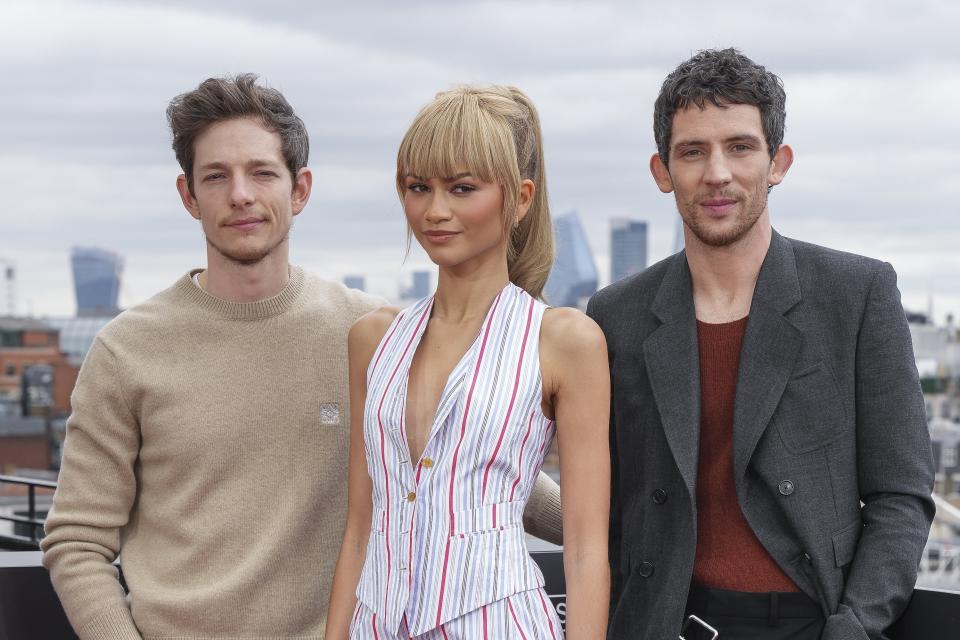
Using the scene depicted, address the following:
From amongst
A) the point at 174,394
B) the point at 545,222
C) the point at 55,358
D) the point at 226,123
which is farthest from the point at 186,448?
the point at 55,358

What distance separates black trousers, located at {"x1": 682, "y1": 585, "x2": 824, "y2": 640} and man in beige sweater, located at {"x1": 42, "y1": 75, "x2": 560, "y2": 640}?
671 millimetres

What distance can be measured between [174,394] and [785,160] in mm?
1923

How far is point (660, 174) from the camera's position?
3432mm

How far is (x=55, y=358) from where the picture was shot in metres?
116

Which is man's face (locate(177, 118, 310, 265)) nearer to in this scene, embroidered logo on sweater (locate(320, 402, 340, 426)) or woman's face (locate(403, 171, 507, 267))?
embroidered logo on sweater (locate(320, 402, 340, 426))

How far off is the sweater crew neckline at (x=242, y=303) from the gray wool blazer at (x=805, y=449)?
1170mm

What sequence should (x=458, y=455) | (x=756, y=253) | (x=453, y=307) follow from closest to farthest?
(x=458, y=455) → (x=453, y=307) → (x=756, y=253)

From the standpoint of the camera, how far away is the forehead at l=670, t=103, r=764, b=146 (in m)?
3.22

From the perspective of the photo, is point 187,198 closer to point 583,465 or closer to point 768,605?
point 583,465

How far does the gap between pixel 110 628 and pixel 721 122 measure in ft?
7.41

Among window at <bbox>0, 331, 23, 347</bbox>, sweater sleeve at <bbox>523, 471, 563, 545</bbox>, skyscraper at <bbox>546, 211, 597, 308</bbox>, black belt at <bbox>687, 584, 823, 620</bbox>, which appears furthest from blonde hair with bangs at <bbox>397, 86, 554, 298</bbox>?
skyscraper at <bbox>546, 211, 597, 308</bbox>

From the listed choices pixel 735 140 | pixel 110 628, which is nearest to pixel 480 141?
pixel 735 140

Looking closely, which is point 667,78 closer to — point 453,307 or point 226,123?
point 453,307

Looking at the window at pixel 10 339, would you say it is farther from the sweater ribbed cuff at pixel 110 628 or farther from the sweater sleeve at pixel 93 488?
the sweater ribbed cuff at pixel 110 628
